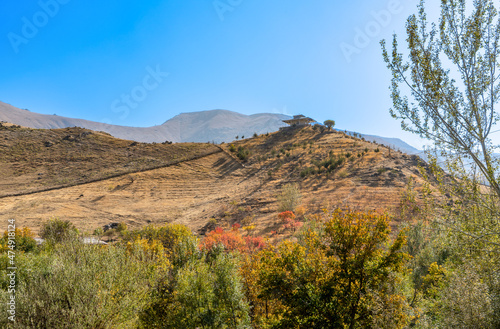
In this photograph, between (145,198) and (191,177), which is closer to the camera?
(145,198)

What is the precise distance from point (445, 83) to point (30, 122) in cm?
26542

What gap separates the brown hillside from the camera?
26125 millimetres

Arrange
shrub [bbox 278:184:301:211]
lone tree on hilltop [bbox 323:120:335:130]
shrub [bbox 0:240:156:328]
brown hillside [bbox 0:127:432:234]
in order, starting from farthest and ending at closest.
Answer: lone tree on hilltop [bbox 323:120:335:130] → brown hillside [bbox 0:127:432:234] → shrub [bbox 278:184:301:211] → shrub [bbox 0:240:156:328]

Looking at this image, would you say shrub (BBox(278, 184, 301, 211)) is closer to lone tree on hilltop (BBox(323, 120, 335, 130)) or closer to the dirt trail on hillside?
the dirt trail on hillside

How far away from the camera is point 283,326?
772 centimetres

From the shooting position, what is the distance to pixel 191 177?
41.2 metres

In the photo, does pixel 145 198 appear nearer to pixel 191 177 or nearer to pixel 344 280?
pixel 191 177

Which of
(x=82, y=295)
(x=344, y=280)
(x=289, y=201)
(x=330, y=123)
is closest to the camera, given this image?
(x=82, y=295)

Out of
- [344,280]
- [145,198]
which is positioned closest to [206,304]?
[344,280]

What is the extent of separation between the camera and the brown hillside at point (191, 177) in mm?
26125

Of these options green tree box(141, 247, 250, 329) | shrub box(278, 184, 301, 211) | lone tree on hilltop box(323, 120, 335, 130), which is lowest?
green tree box(141, 247, 250, 329)

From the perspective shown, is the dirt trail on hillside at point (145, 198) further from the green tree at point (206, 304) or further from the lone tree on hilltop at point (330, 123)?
the lone tree on hilltop at point (330, 123)

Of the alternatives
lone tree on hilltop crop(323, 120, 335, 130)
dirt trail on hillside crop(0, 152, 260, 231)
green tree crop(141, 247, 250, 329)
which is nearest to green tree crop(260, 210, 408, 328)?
green tree crop(141, 247, 250, 329)

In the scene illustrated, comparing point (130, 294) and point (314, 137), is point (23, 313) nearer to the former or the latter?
point (130, 294)
